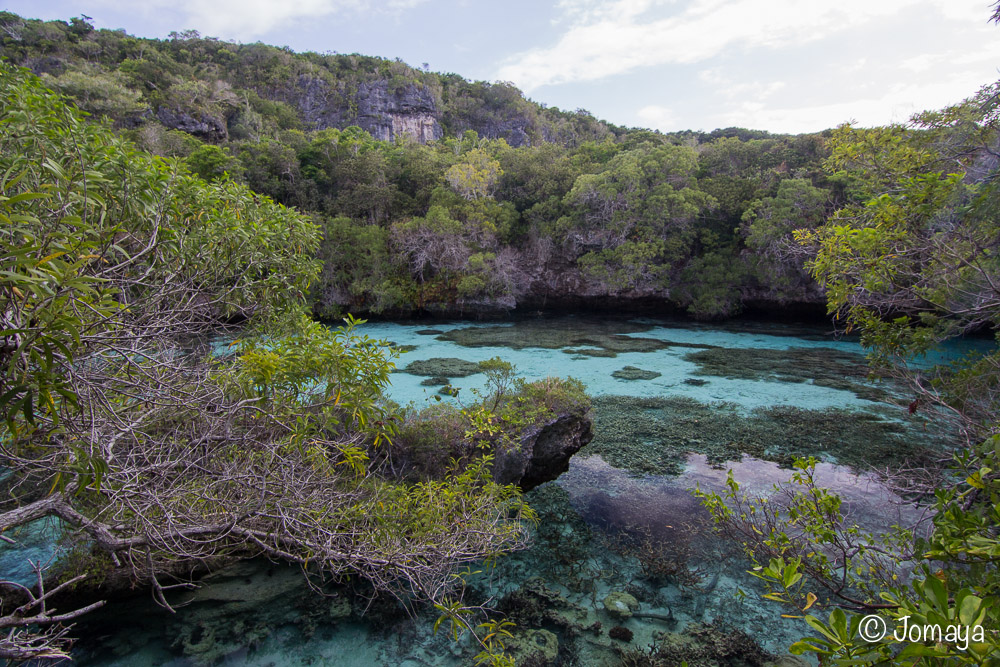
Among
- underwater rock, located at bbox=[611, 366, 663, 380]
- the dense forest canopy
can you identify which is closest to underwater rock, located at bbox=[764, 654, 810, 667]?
the dense forest canopy

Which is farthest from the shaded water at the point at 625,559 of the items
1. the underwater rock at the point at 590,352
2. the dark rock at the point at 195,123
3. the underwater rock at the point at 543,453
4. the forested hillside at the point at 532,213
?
the dark rock at the point at 195,123

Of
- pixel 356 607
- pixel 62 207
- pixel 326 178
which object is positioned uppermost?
pixel 326 178

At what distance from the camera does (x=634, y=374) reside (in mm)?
12797

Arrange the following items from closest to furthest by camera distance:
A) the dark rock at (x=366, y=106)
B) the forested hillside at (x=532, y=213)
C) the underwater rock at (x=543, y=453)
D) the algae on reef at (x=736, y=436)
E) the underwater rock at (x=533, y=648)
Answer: the underwater rock at (x=533, y=648), the underwater rock at (x=543, y=453), the algae on reef at (x=736, y=436), the forested hillside at (x=532, y=213), the dark rock at (x=366, y=106)

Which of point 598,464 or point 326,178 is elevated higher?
point 326,178

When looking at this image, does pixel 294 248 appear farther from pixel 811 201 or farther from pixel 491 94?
pixel 491 94

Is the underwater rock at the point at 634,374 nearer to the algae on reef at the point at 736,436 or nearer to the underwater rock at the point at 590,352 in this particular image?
the underwater rock at the point at 590,352

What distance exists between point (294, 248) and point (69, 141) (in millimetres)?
1791

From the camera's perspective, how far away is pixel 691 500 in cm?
651

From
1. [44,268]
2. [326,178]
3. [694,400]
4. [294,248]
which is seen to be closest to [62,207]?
[44,268]

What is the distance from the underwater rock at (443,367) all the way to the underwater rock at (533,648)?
8448mm

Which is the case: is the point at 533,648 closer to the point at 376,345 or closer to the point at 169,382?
the point at 376,345

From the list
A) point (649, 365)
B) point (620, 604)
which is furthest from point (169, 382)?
point (649, 365)

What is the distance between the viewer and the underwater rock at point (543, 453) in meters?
6.11
